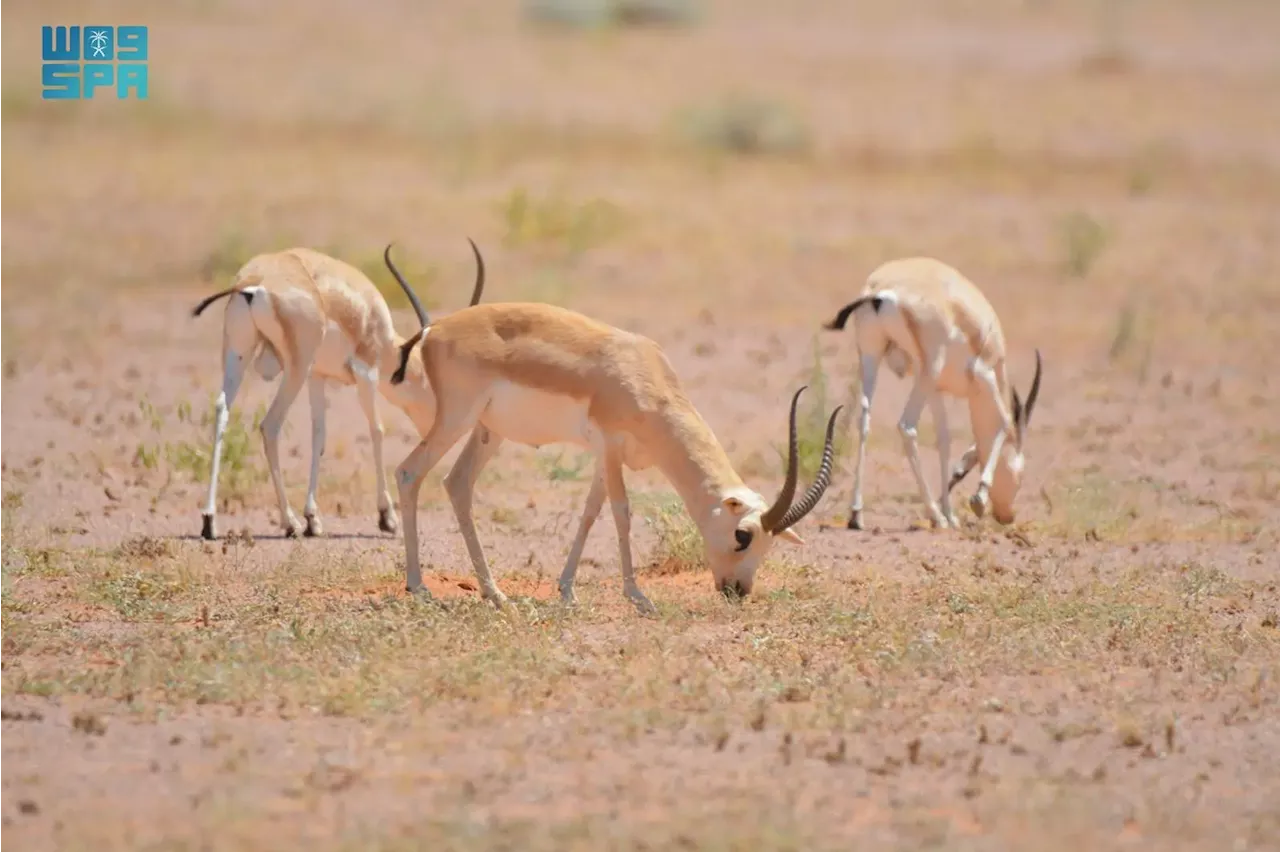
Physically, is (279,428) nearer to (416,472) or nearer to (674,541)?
(416,472)

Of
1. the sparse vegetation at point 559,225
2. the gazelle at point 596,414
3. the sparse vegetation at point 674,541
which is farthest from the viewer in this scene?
the sparse vegetation at point 559,225

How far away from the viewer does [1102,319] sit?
19.9 m

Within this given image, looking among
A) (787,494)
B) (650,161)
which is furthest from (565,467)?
(650,161)

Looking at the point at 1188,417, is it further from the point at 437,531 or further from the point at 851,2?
the point at 851,2

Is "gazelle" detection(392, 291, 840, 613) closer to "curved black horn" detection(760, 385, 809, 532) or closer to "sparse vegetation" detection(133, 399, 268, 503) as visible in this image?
"curved black horn" detection(760, 385, 809, 532)

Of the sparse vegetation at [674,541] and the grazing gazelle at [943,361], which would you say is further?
the grazing gazelle at [943,361]

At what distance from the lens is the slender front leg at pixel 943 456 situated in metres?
12.5

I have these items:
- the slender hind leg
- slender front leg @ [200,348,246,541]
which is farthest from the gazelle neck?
slender front leg @ [200,348,246,541]

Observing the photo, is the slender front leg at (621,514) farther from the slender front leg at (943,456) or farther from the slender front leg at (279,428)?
the slender front leg at (943,456)

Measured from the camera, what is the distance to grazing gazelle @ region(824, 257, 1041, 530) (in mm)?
12484

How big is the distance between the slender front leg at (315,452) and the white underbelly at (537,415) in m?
2.68

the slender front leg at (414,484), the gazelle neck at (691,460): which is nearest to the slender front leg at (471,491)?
the slender front leg at (414,484)

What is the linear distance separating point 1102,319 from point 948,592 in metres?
10.7

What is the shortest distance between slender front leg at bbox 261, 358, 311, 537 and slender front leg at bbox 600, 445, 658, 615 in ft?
9.81
